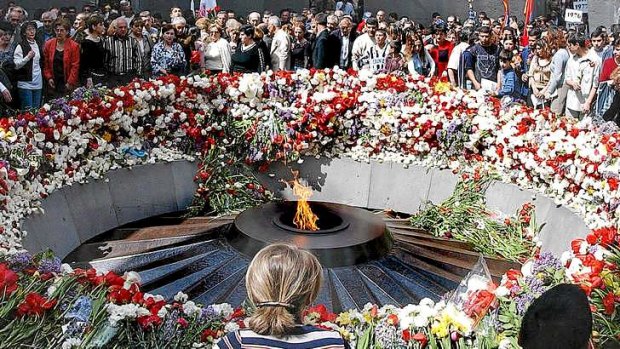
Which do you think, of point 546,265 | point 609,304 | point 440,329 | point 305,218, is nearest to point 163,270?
point 305,218

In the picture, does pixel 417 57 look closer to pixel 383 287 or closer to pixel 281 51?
pixel 281 51

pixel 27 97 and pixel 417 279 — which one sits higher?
pixel 27 97

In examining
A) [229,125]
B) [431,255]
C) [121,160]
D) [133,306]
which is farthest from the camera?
[229,125]

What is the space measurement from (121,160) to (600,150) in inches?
196

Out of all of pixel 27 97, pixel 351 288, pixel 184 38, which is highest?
pixel 184 38

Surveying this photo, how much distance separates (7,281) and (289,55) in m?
10.4

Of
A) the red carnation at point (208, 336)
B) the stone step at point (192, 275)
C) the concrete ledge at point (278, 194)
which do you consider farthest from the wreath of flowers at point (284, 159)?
the stone step at point (192, 275)

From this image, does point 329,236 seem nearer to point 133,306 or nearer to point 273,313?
point 133,306

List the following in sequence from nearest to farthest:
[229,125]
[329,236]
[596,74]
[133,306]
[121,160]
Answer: [133,306] → [329,236] → [121,160] → [229,125] → [596,74]

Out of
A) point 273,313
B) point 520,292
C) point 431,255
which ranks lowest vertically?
point 431,255

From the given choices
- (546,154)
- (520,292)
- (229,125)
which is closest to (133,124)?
(229,125)

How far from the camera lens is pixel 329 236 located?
7.20 metres

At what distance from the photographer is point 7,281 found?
177 inches

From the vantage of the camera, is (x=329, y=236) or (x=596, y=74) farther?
(x=596, y=74)
